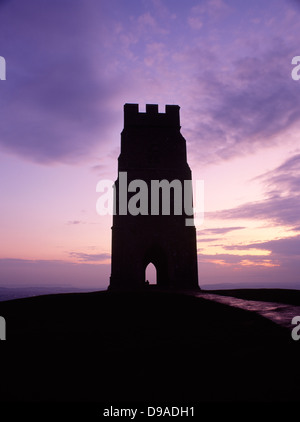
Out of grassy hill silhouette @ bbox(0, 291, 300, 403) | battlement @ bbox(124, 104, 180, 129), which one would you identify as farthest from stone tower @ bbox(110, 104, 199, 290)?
grassy hill silhouette @ bbox(0, 291, 300, 403)

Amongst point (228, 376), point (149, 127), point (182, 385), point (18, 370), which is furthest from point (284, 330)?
point (149, 127)

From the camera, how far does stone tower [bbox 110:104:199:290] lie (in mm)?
20086

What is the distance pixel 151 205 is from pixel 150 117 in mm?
6787

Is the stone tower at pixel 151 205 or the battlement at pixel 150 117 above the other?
the battlement at pixel 150 117

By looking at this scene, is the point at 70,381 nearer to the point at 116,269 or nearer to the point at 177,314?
the point at 177,314

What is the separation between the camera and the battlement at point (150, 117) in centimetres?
2225

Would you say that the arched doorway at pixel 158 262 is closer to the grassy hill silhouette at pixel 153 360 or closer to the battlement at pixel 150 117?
the battlement at pixel 150 117

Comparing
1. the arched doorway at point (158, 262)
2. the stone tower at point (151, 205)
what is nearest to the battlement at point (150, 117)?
the stone tower at point (151, 205)

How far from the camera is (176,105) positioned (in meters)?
22.9

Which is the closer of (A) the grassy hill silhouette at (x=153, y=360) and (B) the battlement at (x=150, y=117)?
(A) the grassy hill silhouette at (x=153, y=360)

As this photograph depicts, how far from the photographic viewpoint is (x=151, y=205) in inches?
819

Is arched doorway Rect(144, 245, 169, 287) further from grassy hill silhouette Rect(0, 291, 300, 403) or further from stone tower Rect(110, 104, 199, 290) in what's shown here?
grassy hill silhouette Rect(0, 291, 300, 403)

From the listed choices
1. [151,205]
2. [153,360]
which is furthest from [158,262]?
[153,360]

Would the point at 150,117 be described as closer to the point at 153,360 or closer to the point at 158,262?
the point at 158,262
